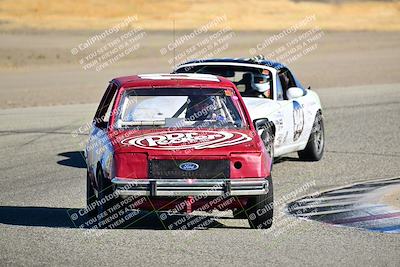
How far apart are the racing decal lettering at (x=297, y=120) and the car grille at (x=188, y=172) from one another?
5.05 meters

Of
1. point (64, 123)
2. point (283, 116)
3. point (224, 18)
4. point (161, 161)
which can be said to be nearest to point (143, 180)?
point (161, 161)

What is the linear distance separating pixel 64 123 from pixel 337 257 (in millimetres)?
12914

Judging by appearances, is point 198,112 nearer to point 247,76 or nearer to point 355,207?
point 355,207

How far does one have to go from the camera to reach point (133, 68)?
40500mm

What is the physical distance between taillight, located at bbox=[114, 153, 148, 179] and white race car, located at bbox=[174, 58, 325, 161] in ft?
13.5

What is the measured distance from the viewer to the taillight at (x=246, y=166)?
10391 mm

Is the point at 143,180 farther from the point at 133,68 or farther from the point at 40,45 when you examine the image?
the point at 40,45

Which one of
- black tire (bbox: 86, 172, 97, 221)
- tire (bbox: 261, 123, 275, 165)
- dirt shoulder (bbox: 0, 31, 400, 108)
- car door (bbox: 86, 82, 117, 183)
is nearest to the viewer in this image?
car door (bbox: 86, 82, 117, 183)

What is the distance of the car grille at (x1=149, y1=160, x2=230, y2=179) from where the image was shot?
10.3 m

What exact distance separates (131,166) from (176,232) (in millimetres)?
796

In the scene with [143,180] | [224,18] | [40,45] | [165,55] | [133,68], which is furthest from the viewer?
[224,18]

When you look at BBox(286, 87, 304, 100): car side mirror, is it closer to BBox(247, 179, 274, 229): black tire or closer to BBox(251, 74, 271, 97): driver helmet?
BBox(251, 74, 271, 97): driver helmet

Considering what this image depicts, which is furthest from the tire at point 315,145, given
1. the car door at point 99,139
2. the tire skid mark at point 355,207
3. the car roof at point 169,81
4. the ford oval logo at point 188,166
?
the ford oval logo at point 188,166

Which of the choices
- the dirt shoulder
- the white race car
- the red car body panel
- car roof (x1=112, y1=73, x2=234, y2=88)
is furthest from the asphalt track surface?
the dirt shoulder
